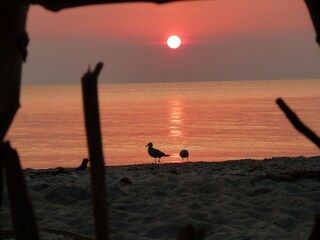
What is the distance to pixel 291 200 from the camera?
30.1 ft

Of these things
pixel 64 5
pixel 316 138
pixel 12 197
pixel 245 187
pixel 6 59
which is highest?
pixel 245 187

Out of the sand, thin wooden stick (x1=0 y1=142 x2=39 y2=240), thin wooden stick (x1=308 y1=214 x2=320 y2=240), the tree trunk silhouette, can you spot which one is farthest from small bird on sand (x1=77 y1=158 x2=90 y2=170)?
thin wooden stick (x1=308 y1=214 x2=320 y2=240)

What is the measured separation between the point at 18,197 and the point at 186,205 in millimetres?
7022

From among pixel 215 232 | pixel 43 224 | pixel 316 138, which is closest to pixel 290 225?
pixel 215 232

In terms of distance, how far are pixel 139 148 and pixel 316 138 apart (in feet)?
105

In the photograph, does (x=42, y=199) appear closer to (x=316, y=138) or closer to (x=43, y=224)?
(x=43, y=224)

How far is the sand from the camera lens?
7.59m

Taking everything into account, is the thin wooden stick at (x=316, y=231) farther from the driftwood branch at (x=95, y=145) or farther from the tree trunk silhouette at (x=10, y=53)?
the tree trunk silhouette at (x=10, y=53)

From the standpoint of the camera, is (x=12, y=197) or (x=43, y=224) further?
(x=43, y=224)

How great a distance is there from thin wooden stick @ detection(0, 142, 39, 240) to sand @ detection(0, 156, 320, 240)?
4075mm

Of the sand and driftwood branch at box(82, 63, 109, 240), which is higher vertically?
the sand

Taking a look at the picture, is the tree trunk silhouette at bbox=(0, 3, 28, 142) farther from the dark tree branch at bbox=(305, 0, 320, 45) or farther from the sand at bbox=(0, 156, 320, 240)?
the sand at bbox=(0, 156, 320, 240)

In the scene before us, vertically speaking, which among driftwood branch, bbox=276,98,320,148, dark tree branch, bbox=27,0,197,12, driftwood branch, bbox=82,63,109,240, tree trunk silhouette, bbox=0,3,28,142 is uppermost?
dark tree branch, bbox=27,0,197,12

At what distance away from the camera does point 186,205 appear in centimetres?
902
